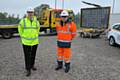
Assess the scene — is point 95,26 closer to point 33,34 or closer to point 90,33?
point 90,33

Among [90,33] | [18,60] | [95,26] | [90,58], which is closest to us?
[18,60]

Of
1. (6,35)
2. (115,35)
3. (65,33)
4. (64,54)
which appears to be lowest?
(6,35)

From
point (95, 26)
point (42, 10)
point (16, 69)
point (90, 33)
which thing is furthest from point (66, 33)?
point (42, 10)

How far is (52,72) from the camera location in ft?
18.2

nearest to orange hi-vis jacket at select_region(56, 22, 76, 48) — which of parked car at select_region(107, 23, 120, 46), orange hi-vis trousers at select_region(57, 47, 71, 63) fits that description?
orange hi-vis trousers at select_region(57, 47, 71, 63)

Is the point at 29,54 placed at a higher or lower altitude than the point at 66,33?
lower

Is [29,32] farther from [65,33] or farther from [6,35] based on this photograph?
[6,35]

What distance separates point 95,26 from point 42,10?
5264mm

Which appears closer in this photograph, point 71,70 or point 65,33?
point 65,33

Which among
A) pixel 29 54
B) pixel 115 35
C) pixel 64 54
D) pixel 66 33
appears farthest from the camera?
pixel 115 35

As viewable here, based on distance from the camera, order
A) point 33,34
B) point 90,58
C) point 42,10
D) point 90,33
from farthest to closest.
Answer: point 42,10 → point 90,33 → point 90,58 → point 33,34

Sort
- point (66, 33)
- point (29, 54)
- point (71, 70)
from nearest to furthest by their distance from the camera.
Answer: point (29, 54), point (66, 33), point (71, 70)

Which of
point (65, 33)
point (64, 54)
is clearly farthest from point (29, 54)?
point (65, 33)

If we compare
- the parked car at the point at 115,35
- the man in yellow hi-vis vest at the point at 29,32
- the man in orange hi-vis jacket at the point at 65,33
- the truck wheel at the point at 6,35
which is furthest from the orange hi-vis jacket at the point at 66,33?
the truck wheel at the point at 6,35
